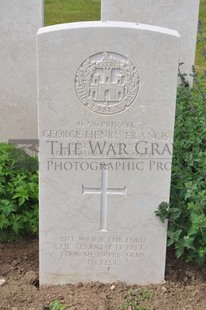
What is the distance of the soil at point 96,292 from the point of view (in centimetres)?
313

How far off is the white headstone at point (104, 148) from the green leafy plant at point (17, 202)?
46cm

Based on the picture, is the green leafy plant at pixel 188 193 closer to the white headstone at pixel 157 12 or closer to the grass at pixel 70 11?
the white headstone at pixel 157 12

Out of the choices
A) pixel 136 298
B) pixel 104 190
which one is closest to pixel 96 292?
pixel 136 298

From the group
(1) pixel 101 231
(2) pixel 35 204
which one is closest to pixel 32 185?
(2) pixel 35 204

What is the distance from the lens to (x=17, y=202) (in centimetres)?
375

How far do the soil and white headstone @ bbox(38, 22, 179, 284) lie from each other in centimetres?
8

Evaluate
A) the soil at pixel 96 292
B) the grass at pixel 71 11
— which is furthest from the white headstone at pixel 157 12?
the grass at pixel 71 11

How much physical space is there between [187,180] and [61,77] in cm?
111

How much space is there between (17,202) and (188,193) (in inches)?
49.6

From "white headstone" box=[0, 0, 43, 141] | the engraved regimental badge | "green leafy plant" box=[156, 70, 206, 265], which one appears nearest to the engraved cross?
"green leafy plant" box=[156, 70, 206, 265]

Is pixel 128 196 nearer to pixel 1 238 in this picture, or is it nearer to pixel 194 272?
pixel 194 272

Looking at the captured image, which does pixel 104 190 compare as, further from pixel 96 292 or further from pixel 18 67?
pixel 18 67

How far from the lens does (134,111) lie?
2.97m

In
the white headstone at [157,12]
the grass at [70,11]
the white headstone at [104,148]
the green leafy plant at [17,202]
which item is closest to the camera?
the white headstone at [104,148]
